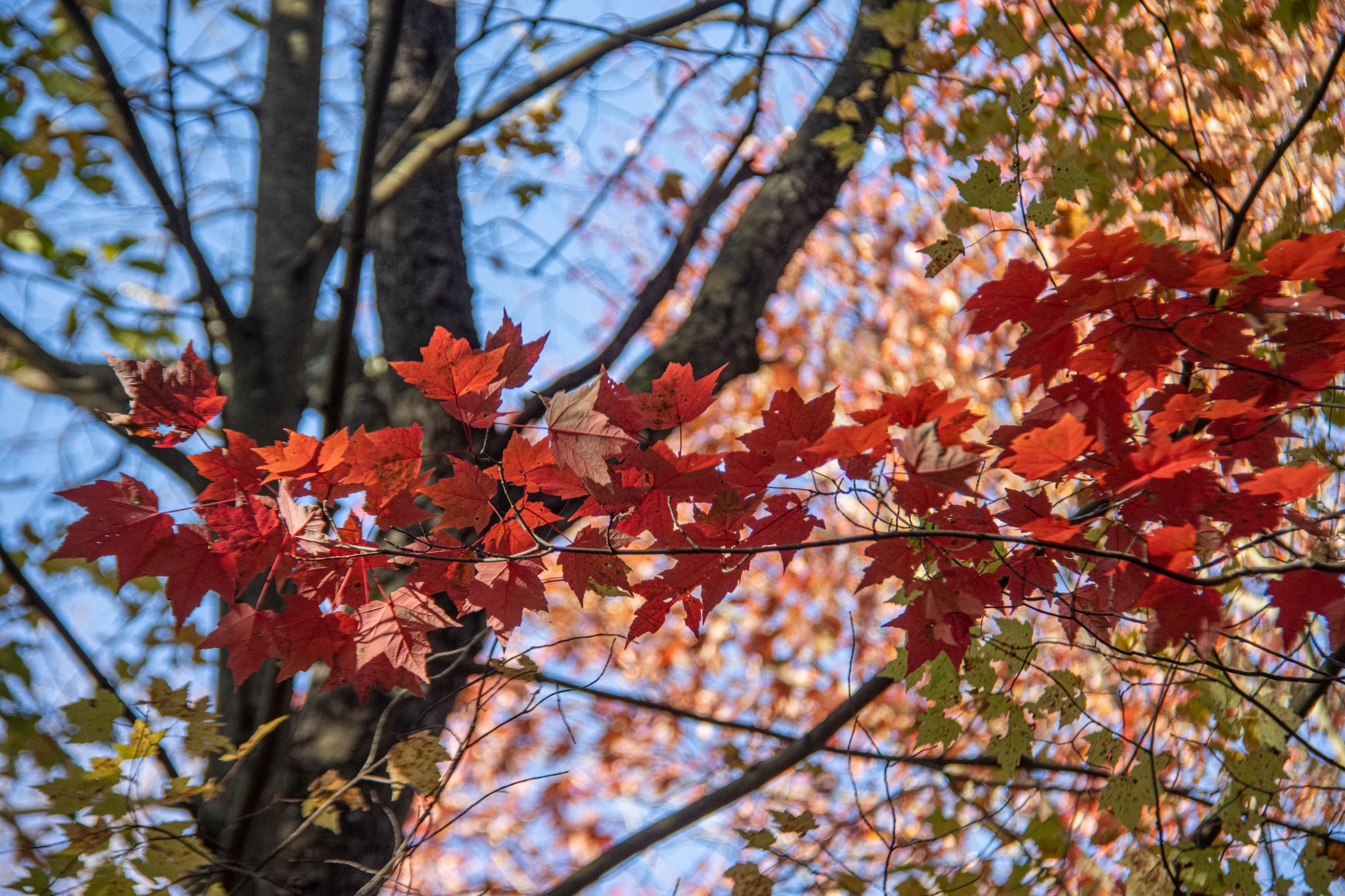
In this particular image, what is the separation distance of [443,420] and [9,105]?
1750mm

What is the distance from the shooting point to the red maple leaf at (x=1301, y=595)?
1266 mm

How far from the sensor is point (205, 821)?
2145mm

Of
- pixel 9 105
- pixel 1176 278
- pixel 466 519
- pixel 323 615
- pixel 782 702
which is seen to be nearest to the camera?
pixel 1176 278

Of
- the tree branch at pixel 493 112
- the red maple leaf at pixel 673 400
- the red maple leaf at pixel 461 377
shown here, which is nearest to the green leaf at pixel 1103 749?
the red maple leaf at pixel 673 400

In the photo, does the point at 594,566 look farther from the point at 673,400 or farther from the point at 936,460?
the point at 936,460

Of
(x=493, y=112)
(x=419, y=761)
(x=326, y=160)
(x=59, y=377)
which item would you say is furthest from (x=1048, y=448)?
(x=326, y=160)

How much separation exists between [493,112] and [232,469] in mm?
Answer: 1483

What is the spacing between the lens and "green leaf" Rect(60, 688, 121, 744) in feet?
5.15

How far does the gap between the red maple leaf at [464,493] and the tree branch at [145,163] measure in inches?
56.1

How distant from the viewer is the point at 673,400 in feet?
3.95

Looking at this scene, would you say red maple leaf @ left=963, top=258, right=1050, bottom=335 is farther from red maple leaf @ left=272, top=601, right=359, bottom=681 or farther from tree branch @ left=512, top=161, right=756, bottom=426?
tree branch @ left=512, top=161, right=756, bottom=426

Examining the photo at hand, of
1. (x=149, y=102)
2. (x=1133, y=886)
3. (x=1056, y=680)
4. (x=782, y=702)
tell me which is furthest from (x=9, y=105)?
(x=782, y=702)

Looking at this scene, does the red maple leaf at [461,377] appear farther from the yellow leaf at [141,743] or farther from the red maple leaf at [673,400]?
the yellow leaf at [141,743]

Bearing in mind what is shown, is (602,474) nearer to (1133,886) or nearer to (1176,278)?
(1176,278)
